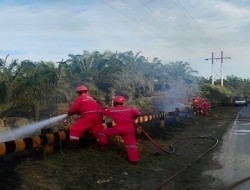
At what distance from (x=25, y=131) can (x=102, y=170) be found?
133 inches

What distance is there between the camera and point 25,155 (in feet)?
26.7

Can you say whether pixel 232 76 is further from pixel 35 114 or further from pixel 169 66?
pixel 35 114

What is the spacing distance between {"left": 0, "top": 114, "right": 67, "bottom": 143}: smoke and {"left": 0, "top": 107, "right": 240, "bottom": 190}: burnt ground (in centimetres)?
123

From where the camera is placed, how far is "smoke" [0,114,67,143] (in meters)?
9.31

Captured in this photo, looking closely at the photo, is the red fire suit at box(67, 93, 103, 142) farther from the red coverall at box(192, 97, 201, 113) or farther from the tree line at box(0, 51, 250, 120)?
the red coverall at box(192, 97, 201, 113)

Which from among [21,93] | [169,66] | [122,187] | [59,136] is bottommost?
[122,187]

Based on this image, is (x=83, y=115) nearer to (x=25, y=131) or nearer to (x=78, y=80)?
(x=25, y=131)

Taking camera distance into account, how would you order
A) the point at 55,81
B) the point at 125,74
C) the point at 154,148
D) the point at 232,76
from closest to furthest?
the point at 154,148 < the point at 55,81 < the point at 125,74 < the point at 232,76

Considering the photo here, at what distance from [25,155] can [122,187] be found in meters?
A: 2.50

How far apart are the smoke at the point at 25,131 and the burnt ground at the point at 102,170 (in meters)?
1.23

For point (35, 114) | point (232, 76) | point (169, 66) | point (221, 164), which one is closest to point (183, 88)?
point (169, 66)

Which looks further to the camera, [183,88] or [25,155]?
[183,88]

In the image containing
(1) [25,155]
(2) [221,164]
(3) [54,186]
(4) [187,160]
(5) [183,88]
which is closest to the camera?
(3) [54,186]

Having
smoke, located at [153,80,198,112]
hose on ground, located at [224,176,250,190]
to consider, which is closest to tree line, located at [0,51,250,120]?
smoke, located at [153,80,198,112]
